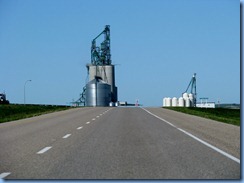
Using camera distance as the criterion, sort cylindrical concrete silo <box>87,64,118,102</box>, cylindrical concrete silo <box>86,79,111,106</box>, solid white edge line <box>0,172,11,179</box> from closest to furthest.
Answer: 1. solid white edge line <box>0,172,11,179</box>
2. cylindrical concrete silo <box>86,79,111,106</box>
3. cylindrical concrete silo <box>87,64,118,102</box>

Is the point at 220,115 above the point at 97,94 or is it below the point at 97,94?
below

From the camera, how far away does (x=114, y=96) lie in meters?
150

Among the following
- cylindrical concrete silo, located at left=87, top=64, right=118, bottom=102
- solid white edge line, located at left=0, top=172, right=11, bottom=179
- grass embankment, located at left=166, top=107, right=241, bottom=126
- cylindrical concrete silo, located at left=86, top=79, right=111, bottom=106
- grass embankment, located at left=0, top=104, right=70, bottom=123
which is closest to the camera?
solid white edge line, located at left=0, top=172, right=11, bottom=179

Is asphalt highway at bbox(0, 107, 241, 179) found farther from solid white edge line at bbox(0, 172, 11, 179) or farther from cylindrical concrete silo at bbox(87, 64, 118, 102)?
cylindrical concrete silo at bbox(87, 64, 118, 102)

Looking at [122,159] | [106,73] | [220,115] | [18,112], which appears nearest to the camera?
[122,159]

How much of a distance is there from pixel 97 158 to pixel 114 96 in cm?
13838

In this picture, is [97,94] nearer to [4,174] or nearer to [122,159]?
[122,159]

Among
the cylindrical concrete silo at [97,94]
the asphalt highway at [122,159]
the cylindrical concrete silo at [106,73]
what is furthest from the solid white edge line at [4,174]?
the cylindrical concrete silo at [106,73]

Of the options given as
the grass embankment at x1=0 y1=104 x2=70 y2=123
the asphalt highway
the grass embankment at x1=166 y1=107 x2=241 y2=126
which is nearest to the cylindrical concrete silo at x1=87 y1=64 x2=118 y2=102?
the grass embankment at x1=0 y1=104 x2=70 y2=123

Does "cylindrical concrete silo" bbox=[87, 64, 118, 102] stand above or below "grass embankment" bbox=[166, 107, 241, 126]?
above

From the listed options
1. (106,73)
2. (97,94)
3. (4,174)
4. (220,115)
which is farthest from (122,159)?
(106,73)

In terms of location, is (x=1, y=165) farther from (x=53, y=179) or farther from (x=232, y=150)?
(x=232, y=150)

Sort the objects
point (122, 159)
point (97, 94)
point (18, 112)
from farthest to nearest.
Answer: point (97, 94) → point (18, 112) → point (122, 159)

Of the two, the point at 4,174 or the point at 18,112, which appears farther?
the point at 18,112
